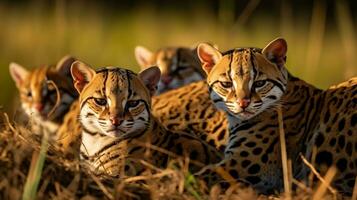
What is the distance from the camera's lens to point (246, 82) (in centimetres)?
1017

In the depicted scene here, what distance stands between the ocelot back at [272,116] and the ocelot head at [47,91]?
2857 mm

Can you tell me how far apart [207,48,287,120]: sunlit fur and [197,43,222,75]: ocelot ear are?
0.10 meters

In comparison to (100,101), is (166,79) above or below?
below

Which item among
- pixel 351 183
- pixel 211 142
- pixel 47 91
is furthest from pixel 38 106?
pixel 351 183

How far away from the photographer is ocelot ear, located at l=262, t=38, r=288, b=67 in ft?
34.1

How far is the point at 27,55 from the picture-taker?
19422mm

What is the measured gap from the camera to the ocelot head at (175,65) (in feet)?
47.8

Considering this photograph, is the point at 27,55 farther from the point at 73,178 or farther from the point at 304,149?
the point at 73,178

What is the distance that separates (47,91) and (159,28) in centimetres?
884

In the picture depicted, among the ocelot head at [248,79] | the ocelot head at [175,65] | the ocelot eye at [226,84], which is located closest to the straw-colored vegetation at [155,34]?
the ocelot head at [175,65]

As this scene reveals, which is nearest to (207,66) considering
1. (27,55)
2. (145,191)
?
(145,191)

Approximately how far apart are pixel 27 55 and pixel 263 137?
9.32m

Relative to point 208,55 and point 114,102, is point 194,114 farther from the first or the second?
point 114,102

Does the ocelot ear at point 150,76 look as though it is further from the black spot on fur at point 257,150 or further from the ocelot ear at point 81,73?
the black spot on fur at point 257,150
